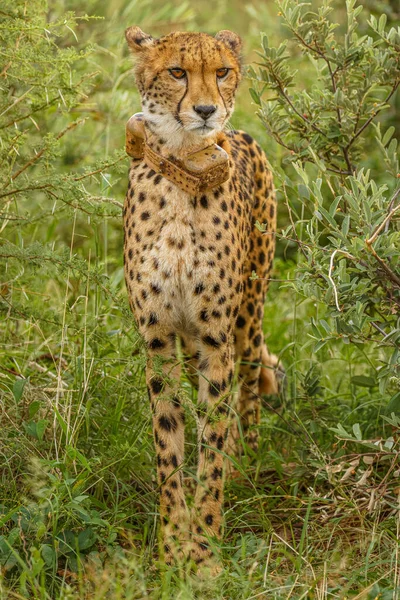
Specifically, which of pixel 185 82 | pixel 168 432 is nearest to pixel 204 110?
pixel 185 82

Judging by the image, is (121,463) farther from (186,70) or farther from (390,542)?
(186,70)

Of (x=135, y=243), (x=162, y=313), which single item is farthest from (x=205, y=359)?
(x=135, y=243)

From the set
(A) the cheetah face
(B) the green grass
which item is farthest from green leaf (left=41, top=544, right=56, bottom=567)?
(A) the cheetah face

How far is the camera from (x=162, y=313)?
3186 mm

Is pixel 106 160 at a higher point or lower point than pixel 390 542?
higher

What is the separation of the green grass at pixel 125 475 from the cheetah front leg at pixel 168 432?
6 centimetres

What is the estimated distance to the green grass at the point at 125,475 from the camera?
9.14 feet

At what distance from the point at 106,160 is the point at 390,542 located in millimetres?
1590

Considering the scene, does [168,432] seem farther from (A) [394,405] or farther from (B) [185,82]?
(B) [185,82]

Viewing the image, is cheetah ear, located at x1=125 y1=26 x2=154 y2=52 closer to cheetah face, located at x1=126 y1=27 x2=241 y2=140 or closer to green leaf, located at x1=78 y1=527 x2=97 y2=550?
cheetah face, located at x1=126 y1=27 x2=241 y2=140

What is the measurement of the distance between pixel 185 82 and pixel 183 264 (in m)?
0.57

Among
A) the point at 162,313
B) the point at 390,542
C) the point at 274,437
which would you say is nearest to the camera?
the point at 390,542

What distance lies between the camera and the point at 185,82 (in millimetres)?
3053

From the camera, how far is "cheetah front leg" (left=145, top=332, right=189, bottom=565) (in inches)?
124
